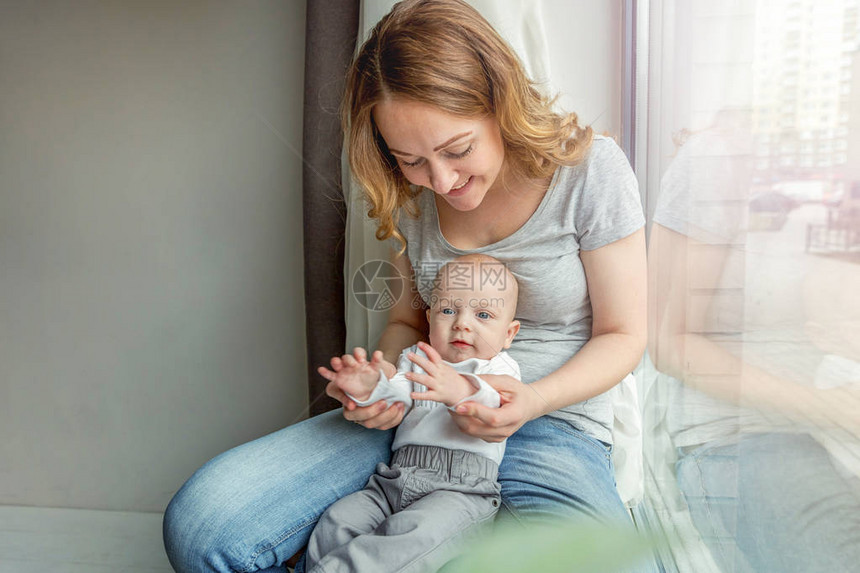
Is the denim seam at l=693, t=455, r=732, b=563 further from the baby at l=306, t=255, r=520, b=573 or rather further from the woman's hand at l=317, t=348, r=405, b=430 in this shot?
the woman's hand at l=317, t=348, r=405, b=430

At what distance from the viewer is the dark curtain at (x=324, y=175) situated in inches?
58.4

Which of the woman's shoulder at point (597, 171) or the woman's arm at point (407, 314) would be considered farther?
the woman's arm at point (407, 314)

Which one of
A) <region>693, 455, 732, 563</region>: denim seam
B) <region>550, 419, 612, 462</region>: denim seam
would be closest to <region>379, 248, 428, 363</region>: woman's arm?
<region>550, 419, 612, 462</region>: denim seam

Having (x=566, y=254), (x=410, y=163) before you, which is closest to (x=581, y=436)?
(x=566, y=254)

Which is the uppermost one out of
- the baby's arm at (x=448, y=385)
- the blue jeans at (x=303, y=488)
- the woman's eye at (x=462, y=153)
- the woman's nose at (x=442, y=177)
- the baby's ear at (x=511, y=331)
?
the woman's eye at (x=462, y=153)

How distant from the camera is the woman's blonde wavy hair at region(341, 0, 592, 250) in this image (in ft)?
2.96

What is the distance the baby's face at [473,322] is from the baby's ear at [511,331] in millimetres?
11

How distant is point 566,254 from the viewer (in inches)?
40.9

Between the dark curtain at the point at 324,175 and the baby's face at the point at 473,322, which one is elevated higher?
the dark curtain at the point at 324,175

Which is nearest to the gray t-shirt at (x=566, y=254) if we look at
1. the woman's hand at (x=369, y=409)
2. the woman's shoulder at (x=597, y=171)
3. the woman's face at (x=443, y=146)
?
the woman's shoulder at (x=597, y=171)

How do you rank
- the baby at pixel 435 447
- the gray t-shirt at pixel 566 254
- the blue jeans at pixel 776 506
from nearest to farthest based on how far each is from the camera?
the blue jeans at pixel 776 506
the baby at pixel 435 447
the gray t-shirt at pixel 566 254

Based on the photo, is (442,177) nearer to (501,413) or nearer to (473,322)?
(473,322)

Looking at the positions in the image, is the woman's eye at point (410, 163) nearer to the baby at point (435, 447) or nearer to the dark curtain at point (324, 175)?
the baby at point (435, 447)

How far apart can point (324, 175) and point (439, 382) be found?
872mm
